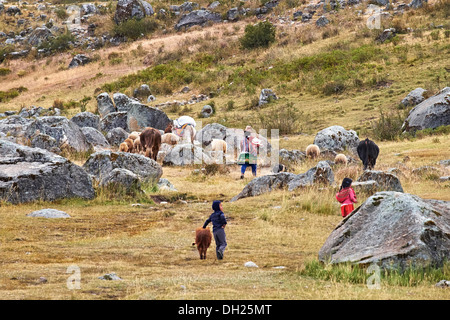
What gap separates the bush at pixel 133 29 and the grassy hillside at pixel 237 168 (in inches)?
85.4

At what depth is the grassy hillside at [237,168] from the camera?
26.0ft

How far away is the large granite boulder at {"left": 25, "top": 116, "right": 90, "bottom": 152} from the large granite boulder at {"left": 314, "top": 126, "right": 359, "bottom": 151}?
32.7ft

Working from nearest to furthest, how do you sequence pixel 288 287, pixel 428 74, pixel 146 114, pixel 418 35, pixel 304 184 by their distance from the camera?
pixel 288 287 < pixel 304 184 < pixel 146 114 < pixel 428 74 < pixel 418 35

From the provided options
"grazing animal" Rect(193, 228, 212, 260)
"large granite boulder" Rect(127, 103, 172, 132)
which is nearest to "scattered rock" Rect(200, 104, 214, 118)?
"large granite boulder" Rect(127, 103, 172, 132)

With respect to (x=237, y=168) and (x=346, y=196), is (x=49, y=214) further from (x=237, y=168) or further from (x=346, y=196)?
(x=237, y=168)

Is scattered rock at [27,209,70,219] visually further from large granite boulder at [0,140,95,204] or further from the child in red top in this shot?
the child in red top

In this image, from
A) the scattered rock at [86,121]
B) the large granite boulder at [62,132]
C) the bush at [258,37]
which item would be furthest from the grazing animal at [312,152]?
the bush at [258,37]

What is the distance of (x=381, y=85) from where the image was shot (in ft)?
125

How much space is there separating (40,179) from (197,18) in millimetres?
55805

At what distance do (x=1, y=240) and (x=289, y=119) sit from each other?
23.7m

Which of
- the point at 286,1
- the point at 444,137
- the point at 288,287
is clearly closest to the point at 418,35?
the point at 444,137

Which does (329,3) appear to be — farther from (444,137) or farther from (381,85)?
(444,137)

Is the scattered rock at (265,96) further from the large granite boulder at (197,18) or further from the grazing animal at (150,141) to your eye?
the large granite boulder at (197,18)

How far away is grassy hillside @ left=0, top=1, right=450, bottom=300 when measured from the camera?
26.0 ft
